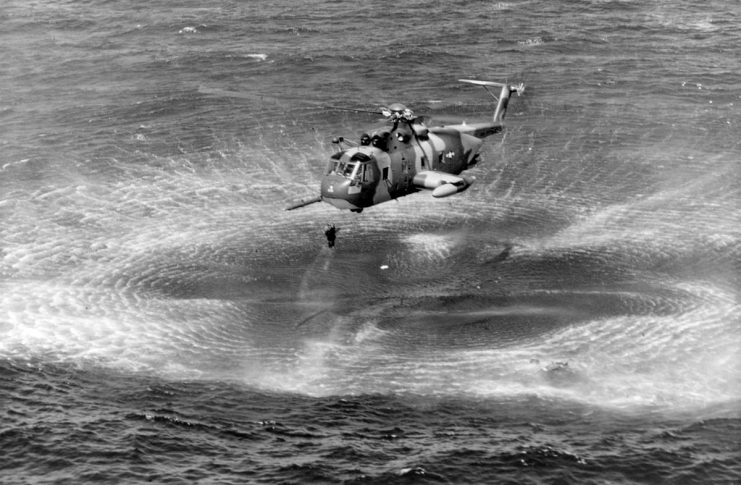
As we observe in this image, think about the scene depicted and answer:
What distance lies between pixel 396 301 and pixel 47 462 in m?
25.2

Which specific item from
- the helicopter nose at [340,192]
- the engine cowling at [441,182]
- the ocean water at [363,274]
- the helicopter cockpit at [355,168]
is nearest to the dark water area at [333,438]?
the ocean water at [363,274]

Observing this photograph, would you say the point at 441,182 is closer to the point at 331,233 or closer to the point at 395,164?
the point at 395,164

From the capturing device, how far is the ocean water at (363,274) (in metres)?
49.1

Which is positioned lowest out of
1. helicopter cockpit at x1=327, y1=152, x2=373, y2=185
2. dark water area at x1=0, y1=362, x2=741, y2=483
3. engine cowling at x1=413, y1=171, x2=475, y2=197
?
dark water area at x1=0, y1=362, x2=741, y2=483

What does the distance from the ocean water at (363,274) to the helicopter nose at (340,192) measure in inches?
228

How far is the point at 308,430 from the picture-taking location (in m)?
50.1

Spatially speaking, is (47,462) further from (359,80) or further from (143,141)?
(359,80)

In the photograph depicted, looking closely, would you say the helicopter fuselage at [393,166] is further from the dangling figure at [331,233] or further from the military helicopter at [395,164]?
the dangling figure at [331,233]

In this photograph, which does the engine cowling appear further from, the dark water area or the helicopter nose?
the dark water area

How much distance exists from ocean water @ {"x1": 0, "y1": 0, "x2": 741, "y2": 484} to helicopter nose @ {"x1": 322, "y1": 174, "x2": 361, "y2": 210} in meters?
5.80

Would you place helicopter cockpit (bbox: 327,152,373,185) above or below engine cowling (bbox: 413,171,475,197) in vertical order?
above

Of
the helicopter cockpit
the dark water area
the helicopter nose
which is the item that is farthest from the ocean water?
the helicopter cockpit

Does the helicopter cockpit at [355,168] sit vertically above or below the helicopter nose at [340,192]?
above

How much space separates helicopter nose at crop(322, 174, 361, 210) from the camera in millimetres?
64062
